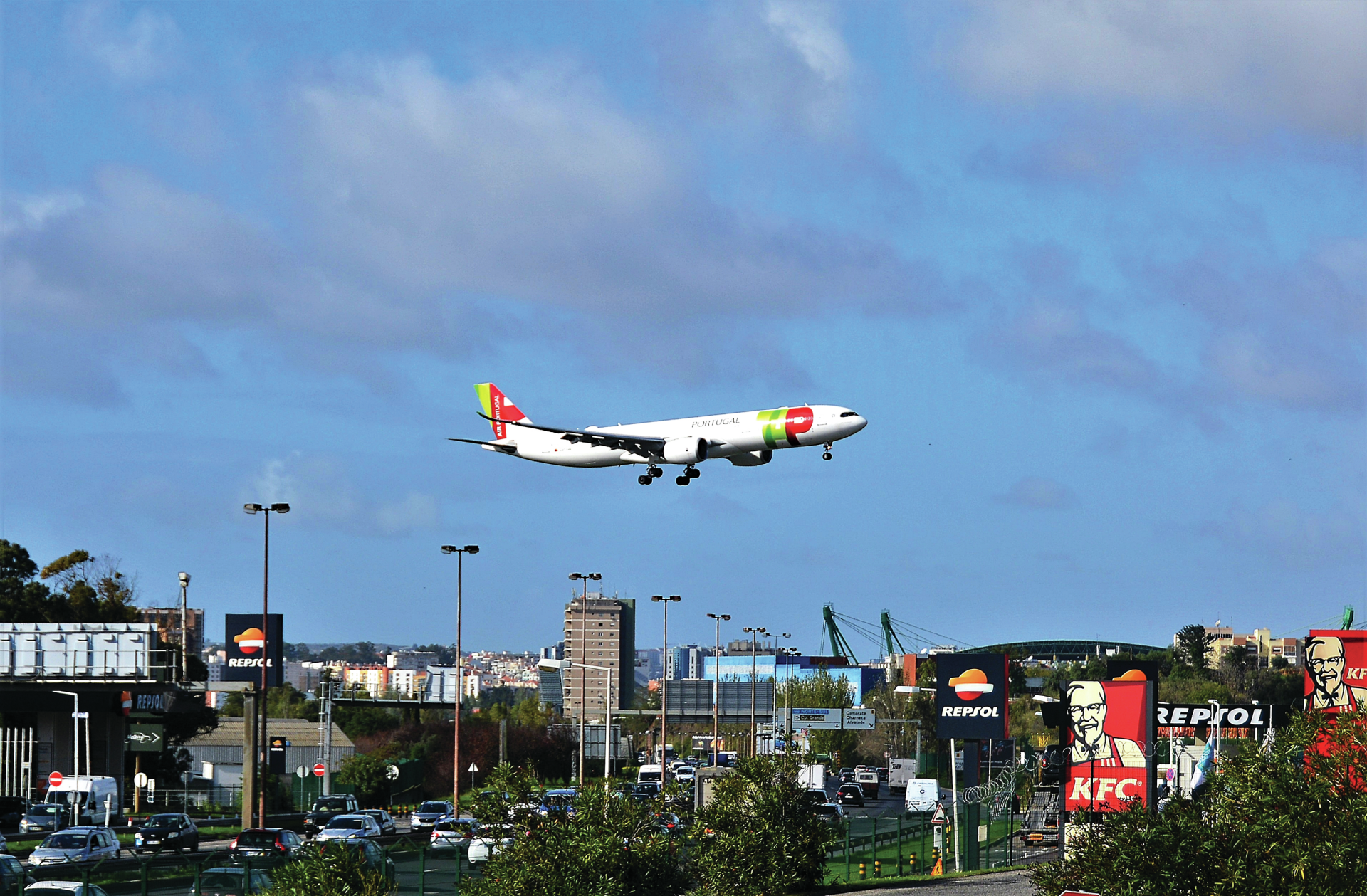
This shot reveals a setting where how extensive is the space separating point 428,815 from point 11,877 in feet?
108

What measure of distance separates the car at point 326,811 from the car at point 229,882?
23.9 metres

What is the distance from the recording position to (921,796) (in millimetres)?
83125

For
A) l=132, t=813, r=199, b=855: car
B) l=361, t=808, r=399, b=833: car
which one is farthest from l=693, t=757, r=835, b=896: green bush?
l=361, t=808, r=399, b=833: car

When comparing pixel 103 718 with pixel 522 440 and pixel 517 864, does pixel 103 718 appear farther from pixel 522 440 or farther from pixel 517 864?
pixel 517 864

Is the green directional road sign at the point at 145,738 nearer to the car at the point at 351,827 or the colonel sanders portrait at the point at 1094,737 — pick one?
the car at the point at 351,827

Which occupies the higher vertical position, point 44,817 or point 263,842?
point 263,842

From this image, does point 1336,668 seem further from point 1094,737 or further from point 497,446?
point 497,446

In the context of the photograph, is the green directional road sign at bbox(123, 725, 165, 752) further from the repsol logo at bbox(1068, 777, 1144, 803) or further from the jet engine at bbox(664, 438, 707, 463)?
the repsol logo at bbox(1068, 777, 1144, 803)

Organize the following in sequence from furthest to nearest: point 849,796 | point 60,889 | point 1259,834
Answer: point 849,796, point 60,889, point 1259,834

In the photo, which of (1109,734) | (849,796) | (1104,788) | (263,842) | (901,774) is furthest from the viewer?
(901,774)

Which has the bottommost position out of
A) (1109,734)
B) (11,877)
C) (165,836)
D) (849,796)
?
(849,796)

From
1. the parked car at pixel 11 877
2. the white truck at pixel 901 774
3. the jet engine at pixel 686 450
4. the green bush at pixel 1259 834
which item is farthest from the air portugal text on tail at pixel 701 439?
the white truck at pixel 901 774

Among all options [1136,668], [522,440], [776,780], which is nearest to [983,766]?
[1136,668]

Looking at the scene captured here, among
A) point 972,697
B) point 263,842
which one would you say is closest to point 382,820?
point 263,842
